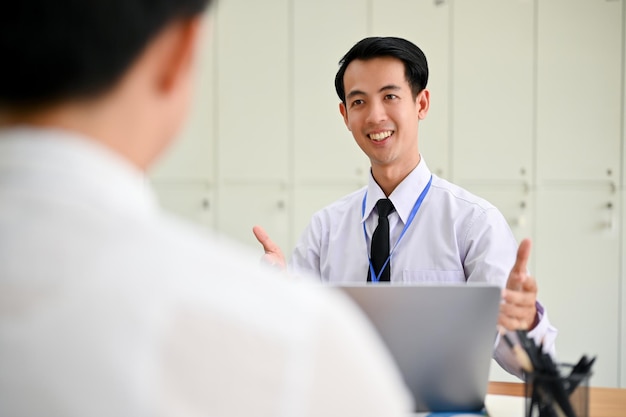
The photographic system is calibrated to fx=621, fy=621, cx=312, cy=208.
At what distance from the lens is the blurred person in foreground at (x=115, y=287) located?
341mm

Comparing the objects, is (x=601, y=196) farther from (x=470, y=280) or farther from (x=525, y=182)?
(x=470, y=280)

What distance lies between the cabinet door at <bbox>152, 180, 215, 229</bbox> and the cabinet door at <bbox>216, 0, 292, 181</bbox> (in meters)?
0.19

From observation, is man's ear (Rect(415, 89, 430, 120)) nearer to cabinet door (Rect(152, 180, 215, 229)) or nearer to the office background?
the office background

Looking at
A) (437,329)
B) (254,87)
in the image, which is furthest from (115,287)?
(254,87)

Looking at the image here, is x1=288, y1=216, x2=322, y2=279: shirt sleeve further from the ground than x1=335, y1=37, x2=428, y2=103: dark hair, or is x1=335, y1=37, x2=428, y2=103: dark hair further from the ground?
x1=335, y1=37, x2=428, y2=103: dark hair

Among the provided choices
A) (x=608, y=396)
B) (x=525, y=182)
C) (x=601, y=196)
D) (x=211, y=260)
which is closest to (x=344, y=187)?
(x=525, y=182)

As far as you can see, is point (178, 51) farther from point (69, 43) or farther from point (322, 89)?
point (322, 89)

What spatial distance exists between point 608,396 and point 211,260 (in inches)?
50.8

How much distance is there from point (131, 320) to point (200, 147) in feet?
11.1

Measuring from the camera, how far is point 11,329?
1.13 ft

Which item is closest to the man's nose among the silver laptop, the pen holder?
the silver laptop

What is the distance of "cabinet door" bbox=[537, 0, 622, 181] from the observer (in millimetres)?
3361

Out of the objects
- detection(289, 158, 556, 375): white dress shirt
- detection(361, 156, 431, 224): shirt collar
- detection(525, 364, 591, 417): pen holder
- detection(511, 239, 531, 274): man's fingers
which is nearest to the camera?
detection(525, 364, 591, 417): pen holder

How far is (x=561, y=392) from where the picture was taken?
0.94 metres
